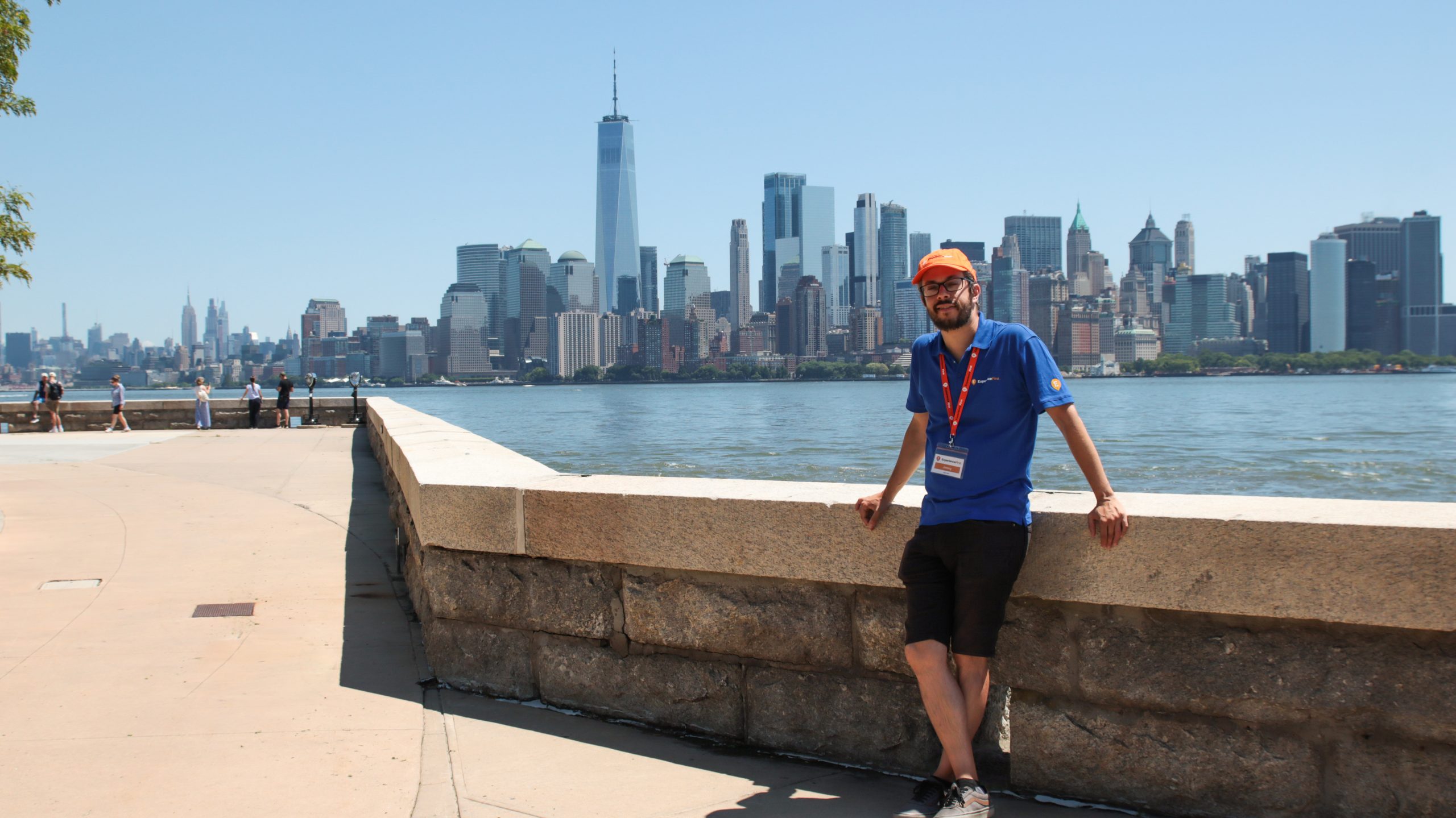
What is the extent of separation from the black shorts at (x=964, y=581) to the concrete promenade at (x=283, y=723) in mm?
575

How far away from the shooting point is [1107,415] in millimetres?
66938

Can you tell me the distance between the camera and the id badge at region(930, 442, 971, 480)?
135 inches

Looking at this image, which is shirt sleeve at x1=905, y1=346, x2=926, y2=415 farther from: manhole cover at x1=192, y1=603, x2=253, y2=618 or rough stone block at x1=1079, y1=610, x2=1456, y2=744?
manhole cover at x1=192, y1=603, x2=253, y2=618

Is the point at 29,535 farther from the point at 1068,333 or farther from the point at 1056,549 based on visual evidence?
the point at 1068,333

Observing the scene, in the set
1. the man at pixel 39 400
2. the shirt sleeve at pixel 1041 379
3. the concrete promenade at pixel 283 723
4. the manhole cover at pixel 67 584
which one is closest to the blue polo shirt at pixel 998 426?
the shirt sleeve at pixel 1041 379

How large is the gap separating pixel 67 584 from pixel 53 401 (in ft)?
80.4

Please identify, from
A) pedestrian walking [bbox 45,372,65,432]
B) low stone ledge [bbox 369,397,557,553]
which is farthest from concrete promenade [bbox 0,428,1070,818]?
pedestrian walking [bbox 45,372,65,432]

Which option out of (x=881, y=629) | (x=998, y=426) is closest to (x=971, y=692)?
(x=881, y=629)

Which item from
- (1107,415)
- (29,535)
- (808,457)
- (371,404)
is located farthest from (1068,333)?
(29,535)

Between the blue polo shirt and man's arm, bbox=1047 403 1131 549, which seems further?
the blue polo shirt

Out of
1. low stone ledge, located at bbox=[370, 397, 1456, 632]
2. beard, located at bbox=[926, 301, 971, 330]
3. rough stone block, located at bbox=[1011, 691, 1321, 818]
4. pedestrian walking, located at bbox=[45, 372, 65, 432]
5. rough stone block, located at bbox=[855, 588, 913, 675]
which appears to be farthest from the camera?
pedestrian walking, located at bbox=[45, 372, 65, 432]

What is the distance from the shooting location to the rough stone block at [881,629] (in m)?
3.81

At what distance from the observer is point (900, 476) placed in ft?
12.2

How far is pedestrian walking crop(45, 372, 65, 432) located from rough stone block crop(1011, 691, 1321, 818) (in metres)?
29.4
